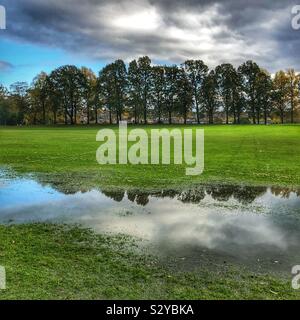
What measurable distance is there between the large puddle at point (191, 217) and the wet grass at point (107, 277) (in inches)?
30.7

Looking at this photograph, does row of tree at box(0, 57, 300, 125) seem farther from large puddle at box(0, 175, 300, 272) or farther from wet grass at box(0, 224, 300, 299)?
wet grass at box(0, 224, 300, 299)

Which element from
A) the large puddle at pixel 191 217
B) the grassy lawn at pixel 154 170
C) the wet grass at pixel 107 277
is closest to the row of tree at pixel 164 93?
the grassy lawn at pixel 154 170

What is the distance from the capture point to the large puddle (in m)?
9.94

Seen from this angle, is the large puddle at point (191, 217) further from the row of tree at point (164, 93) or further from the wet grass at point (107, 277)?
the row of tree at point (164, 93)

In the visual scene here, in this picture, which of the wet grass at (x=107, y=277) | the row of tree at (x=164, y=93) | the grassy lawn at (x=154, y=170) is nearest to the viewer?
the wet grass at (x=107, y=277)

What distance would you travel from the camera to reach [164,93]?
11569 centimetres

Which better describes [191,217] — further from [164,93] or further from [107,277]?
[164,93]

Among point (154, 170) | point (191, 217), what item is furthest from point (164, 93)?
point (191, 217)

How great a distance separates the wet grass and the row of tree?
102 meters

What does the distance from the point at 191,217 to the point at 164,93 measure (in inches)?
4111

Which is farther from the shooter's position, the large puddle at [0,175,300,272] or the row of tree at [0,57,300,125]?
the row of tree at [0,57,300,125]

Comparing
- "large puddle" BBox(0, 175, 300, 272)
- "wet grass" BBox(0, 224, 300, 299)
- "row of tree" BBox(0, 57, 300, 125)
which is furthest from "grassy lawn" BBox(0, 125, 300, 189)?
"row of tree" BBox(0, 57, 300, 125)

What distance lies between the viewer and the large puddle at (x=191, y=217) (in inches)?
391

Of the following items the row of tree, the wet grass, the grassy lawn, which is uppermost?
the row of tree
